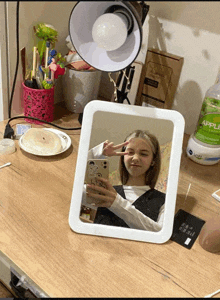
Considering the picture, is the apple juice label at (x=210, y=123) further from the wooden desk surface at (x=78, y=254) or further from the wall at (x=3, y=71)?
the wall at (x=3, y=71)

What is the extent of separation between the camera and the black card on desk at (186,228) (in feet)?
2.32

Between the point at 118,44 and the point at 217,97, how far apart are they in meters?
0.48

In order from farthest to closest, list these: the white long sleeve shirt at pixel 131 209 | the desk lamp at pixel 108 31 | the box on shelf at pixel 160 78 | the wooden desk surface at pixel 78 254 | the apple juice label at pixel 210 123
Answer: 1. the box on shelf at pixel 160 78
2. the apple juice label at pixel 210 123
3. the white long sleeve shirt at pixel 131 209
4. the wooden desk surface at pixel 78 254
5. the desk lamp at pixel 108 31

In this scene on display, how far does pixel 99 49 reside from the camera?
584 millimetres

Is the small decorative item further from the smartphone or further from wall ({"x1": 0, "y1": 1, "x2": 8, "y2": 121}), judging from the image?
the smartphone

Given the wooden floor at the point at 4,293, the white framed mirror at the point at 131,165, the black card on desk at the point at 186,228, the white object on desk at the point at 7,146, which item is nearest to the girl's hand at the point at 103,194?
the white framed mirror at the point at 131,165

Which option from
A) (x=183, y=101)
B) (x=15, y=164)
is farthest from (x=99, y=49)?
(x=183, y=101)

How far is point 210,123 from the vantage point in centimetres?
88

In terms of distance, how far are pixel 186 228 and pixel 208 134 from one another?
0.29m

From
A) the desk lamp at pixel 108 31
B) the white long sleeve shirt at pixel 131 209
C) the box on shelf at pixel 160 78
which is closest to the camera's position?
the desk lamp at pixel 108 31

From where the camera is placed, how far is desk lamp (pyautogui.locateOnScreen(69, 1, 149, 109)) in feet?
1.60

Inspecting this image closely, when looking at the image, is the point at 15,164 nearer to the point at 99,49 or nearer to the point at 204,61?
the point at 99,49

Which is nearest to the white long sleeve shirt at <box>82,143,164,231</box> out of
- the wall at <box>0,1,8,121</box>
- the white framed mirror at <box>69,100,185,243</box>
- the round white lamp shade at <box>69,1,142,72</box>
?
the white framed mirror at <box>69,100,185,243</box>

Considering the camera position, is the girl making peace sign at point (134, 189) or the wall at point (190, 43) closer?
the girl making peace sign at point (134, 189)
